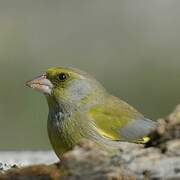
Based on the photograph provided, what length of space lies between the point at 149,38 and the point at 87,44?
1.35 m

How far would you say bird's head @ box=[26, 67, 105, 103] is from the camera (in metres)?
6.59

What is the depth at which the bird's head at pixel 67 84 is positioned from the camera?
659cm

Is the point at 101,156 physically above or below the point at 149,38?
below

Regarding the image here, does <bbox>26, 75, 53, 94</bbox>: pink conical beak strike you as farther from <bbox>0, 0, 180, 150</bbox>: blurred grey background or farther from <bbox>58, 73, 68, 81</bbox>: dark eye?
<bbox>0, 0, 180, 150</bbox>: blurred grey background

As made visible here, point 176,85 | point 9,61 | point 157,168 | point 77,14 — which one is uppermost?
point 77,14

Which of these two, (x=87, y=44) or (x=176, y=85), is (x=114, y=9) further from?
(x=176, y=85)

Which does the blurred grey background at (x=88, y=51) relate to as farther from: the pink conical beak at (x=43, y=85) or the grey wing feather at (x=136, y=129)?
the grey wing feather at (x=136, y=129)

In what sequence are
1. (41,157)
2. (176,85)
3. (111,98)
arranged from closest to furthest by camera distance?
(111,98)
(41,157)
(176,85)

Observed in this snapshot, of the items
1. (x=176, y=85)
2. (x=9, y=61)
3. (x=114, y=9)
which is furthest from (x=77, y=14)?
(x=176, y=85)

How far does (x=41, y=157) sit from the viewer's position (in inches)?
320

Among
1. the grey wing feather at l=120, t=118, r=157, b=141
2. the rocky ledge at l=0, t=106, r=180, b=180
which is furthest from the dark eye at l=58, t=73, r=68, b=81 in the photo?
the rocky ledge at l=0, t=106, r=180, b=180

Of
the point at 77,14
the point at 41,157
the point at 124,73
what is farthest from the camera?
the point at 77,14

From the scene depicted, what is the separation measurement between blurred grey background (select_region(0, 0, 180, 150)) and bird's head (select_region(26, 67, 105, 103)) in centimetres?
520

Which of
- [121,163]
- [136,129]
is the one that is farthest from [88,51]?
[121,163]
